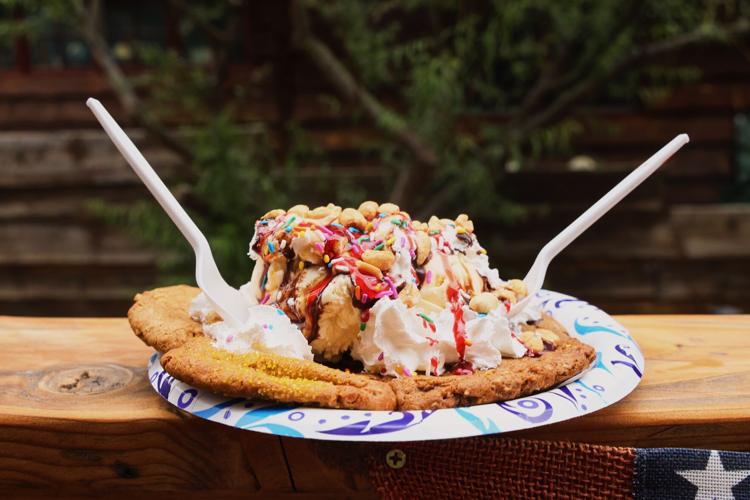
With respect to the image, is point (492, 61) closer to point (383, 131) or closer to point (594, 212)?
point (383, 131)

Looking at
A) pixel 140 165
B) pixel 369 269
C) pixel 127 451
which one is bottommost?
pixel 127 451

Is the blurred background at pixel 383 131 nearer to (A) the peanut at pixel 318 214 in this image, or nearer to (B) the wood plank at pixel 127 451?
(A) the peanut at pixel 318 214

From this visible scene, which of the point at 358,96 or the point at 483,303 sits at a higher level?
the point at 358,96

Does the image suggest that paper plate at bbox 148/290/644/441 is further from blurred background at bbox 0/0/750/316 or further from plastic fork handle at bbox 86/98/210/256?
blurred background at bbox 0/0/750/316

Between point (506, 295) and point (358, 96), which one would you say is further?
point (358, 96)

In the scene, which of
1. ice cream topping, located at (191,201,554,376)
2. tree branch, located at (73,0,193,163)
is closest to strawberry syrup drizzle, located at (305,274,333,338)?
ice cream topping, located at (191,201,554,376)

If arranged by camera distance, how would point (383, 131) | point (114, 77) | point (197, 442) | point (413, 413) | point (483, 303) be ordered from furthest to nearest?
point (114, 77)
point (383, 131)
point (483, 303)
point (197, 442)
point (413, 413)

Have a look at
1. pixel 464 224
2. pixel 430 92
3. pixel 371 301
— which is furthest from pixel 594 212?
pixel 430 92

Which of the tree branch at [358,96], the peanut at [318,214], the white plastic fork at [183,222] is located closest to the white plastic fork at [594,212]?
the peanut at [318,214]
